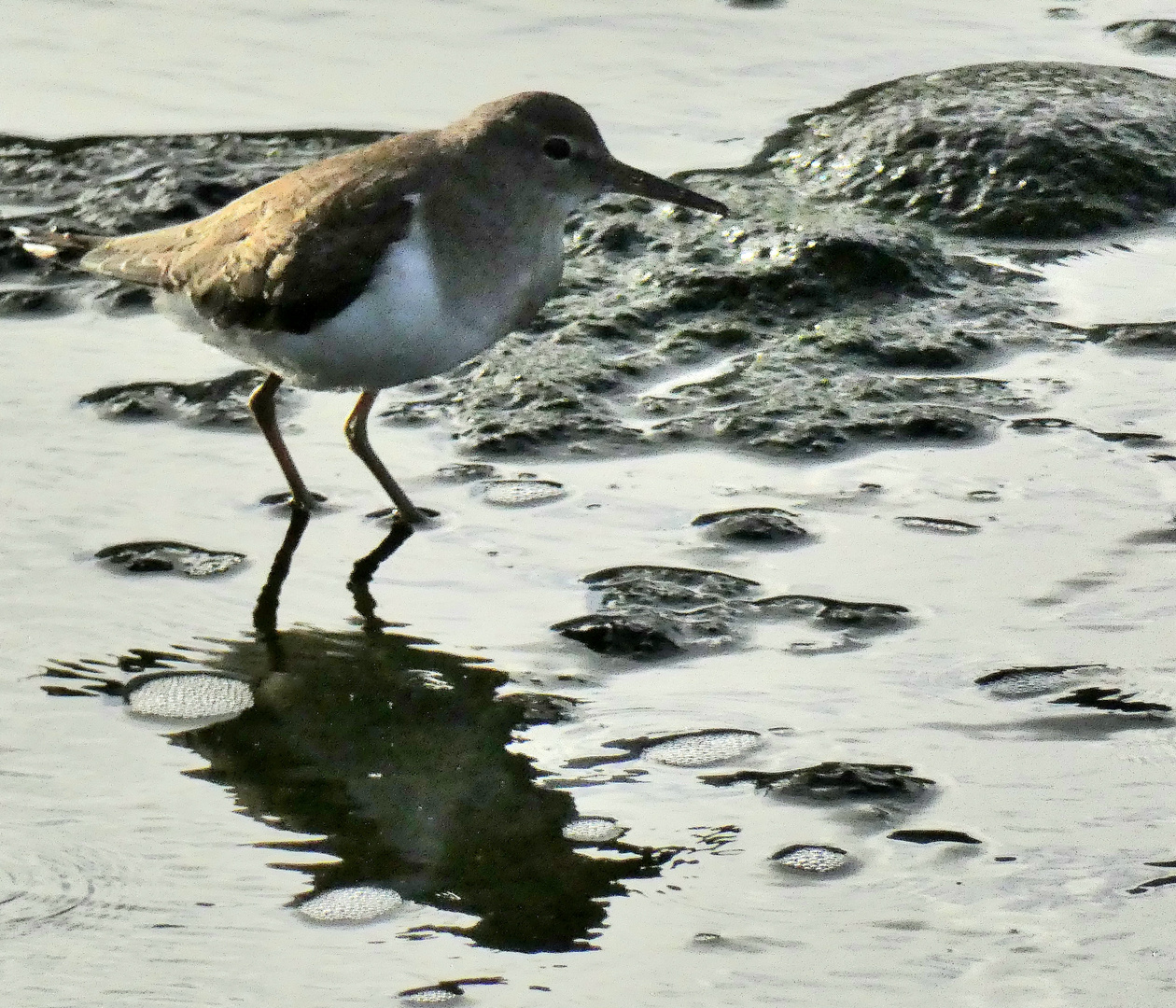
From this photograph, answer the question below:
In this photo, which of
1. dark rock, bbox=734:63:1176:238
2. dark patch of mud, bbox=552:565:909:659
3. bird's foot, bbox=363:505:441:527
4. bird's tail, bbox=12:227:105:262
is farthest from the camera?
dark rock, bbox=734:63:1176:238

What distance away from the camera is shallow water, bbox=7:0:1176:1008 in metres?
2.96

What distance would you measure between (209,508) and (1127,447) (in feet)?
7.93

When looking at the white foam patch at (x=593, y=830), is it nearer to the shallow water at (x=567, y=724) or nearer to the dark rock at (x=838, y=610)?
the shallow water at (x=567, y=724)

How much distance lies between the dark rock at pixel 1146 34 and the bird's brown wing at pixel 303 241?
4163mm

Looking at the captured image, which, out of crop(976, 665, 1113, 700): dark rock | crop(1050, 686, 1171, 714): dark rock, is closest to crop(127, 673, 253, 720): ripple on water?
crop(976, 665, 1113, 700): dark rock

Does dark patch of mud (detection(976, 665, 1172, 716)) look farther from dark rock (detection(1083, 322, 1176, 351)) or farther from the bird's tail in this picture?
the bird's tail

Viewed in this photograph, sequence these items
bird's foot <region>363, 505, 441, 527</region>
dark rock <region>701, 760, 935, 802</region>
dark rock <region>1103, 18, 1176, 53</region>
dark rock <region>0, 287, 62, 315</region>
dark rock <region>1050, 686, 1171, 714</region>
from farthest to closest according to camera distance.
Result: dark rock <region>1103, 18, 1176, 53</region>, dark rock <region>0, 287, 62, 315</region>, bird's foot <region>363, 505, 441, 527</region>, dark rock <region>1050, 686, 1171, 714</region>, dark rock <region>701, 760, 935, 802</region>

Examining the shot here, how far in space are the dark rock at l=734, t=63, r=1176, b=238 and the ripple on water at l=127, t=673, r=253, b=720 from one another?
3339mm

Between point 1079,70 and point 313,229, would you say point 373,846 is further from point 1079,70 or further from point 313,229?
point 1079,70

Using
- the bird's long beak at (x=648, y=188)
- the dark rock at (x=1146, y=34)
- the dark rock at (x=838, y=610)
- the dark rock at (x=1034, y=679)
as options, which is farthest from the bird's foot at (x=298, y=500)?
the dark rock at (x=1146, y=34)

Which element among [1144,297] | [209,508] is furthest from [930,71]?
[209,508]

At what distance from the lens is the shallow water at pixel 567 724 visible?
2955 mm

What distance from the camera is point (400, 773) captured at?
3.54 meters

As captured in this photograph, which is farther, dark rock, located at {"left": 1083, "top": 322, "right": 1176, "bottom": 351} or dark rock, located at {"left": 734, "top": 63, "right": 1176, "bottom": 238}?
dark rock, located at {"left": 734, "top": 63, "right": 1176, "bottom": 238}
